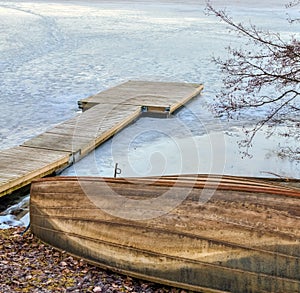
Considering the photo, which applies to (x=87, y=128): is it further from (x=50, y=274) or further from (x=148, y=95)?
(x=50, y=274)

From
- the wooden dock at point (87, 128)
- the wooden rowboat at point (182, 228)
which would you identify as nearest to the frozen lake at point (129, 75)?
the wooden dock at point (87, 128)

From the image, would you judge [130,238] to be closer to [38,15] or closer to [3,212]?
[3,212]

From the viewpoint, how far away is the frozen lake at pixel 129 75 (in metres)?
6.11

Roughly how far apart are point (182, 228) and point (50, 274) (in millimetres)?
820

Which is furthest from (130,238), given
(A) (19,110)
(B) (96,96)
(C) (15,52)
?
(C) (15,52)

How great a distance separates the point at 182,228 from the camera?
3.34 metres

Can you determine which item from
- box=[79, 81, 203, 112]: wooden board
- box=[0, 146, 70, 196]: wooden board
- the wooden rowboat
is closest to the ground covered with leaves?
the wooden rowboat

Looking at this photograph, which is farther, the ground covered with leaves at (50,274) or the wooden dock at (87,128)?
the wooden dock at (87,128)

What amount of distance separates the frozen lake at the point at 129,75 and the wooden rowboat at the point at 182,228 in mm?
1860

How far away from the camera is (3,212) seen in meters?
4.80

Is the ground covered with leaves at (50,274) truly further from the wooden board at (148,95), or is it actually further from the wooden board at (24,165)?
the wooden board at (148,95)

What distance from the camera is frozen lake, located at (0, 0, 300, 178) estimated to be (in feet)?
20.1

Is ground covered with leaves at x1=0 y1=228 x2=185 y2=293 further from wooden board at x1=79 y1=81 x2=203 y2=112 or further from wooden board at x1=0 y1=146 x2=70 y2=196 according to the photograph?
wooden board at x1=79 y1=81 x2=203 y2=112

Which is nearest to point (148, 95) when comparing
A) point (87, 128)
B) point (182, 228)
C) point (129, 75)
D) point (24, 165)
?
point (129, 75)
